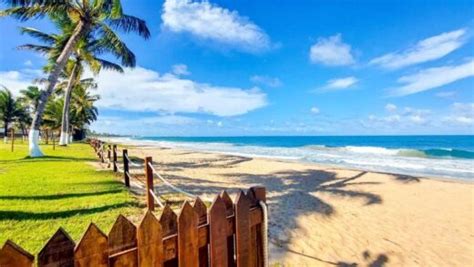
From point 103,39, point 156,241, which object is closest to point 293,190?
point 156,241

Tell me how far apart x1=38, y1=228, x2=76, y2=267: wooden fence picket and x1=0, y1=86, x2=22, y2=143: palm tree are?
4978cm

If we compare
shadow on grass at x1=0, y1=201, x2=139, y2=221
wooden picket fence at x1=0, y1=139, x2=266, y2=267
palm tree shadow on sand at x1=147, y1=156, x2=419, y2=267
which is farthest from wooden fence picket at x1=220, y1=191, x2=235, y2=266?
shadow on grass at x1=0, y1=201, x2=139, y2=221

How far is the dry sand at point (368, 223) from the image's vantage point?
459 cm

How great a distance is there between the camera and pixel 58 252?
3.66 feet

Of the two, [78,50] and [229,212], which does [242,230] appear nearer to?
[229,212]

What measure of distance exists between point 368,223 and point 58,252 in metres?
6.50

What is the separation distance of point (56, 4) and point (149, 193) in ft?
38.2

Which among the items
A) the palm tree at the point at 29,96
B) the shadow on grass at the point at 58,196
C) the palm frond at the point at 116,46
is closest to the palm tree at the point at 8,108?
the palm tree at the point at 29,96

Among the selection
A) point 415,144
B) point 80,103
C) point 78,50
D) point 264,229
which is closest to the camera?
point 264,229

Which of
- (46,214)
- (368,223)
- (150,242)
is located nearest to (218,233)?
(150,242)

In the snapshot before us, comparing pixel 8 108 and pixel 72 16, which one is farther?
pixel 8 108

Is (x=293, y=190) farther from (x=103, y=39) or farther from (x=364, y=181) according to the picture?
(x=103, y=39)

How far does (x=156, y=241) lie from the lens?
4.56 ft

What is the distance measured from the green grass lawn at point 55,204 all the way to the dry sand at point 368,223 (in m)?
1.69
